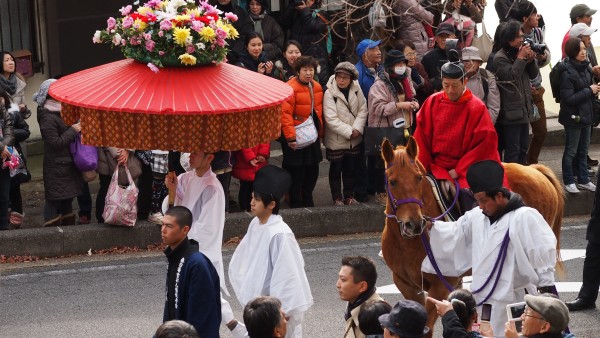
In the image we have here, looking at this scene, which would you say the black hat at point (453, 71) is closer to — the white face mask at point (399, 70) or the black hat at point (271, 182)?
the black hat at point (271, 182)

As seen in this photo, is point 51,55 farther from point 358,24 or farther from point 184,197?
point 184,197

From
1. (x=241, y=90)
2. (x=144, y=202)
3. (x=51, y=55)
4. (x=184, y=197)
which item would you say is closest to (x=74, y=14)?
(x=51, y=55)

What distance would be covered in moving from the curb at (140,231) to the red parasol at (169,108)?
4.33m

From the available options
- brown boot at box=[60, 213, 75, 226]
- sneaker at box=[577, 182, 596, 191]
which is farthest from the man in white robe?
sneaker at box=[577, 182, 596, 191]

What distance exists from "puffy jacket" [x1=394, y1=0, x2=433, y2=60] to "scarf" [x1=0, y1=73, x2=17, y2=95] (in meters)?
4.90

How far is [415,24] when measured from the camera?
16.1 m

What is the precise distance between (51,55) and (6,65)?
234 cm

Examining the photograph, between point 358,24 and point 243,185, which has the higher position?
point 358,24

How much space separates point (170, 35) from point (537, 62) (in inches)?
299

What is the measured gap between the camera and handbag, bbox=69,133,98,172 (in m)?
13.4

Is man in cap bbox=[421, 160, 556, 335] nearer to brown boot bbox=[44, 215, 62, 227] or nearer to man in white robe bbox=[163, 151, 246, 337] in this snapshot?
man in white robe bbox=[163, 151, 246, 337]

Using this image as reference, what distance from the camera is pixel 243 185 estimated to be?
14.4 meters

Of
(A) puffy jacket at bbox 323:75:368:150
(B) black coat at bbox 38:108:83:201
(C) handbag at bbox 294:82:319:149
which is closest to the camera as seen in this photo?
(B) black coat at bbox 38:108:83:201

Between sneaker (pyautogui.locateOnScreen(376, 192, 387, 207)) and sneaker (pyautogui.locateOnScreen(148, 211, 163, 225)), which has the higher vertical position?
sneaker (pyautogui.locateOnScreen(148, 211, 163, 225))
